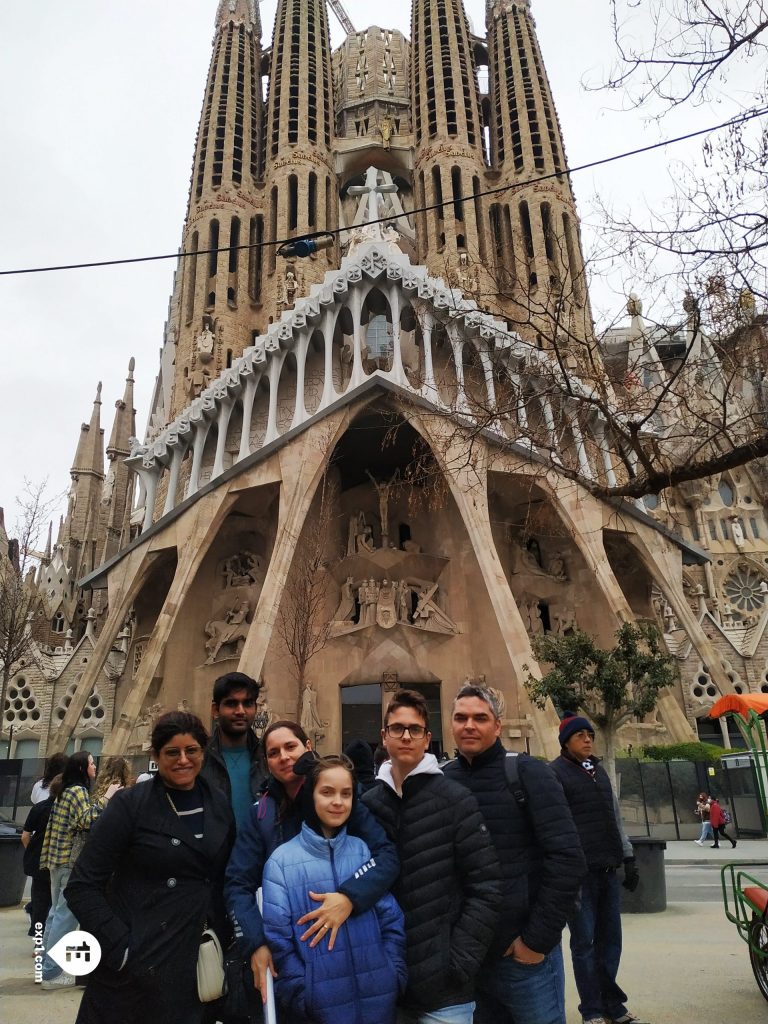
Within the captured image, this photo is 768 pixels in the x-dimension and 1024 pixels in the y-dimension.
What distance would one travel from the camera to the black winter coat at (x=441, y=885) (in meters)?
2.27

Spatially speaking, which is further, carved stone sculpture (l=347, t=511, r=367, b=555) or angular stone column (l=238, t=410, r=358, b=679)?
carved stone sculpture (l=347, t=511, r=367, b=555)

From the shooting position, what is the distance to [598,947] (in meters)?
3.57

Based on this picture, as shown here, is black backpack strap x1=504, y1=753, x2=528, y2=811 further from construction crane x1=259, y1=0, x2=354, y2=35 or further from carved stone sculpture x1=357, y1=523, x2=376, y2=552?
construction crane x1=259, y1=0, x2=354, y2=35

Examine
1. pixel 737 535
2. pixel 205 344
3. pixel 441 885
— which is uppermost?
pixel 205 344

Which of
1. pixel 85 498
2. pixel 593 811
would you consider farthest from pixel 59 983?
pixel 85 498

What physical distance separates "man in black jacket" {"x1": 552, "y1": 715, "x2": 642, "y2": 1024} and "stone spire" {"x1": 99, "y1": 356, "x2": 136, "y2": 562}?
97.9 feet

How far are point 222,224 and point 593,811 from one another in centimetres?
2884

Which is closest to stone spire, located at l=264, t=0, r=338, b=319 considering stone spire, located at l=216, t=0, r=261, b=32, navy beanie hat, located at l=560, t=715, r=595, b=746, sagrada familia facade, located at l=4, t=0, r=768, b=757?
sagrada familia facade, located at l=4, t=0, r=768, b=757

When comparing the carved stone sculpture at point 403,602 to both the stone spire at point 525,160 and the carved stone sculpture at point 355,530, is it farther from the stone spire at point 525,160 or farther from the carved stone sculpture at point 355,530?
the stone spire at point 525,160

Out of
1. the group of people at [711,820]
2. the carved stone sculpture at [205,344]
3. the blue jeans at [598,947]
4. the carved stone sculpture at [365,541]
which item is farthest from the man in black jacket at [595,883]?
the carved stone sculpture at [205,344]

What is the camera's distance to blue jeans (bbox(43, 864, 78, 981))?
438 centimetres

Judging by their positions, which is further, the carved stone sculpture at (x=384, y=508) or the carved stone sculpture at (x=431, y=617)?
the carved stone sculpture at (x=384, y=508)

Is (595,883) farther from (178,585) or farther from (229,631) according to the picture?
(229,631)

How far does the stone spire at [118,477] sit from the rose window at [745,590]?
24.9m
